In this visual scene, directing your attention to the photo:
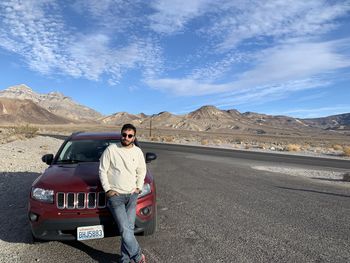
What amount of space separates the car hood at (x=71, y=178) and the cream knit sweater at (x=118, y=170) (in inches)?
16.0

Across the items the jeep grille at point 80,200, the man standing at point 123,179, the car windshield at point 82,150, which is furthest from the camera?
the car windshield at point 82,150

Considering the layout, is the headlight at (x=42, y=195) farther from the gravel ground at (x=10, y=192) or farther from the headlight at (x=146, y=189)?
the headlight at (x=146, y=189)

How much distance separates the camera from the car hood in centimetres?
503

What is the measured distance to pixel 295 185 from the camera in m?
11.8

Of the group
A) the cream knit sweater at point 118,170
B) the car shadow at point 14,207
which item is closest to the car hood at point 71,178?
the cream knit sweater at point 118,170

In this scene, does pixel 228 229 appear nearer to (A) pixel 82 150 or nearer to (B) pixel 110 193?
(B) pixel 110 193

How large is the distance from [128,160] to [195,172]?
10109 millimetres

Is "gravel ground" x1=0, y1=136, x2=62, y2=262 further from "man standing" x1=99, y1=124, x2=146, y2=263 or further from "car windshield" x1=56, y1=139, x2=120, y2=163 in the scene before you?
"man standing" x1=99, y1=124, x2=146, y2=263

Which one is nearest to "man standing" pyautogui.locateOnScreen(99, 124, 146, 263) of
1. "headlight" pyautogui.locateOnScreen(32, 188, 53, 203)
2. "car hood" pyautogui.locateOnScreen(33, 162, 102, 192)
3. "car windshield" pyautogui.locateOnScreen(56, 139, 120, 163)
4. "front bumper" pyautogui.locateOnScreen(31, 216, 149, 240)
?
"front bumper" pyautogui.locateOnScreen(31, 216, 149, 240)

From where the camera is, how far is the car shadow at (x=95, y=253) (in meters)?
4.90

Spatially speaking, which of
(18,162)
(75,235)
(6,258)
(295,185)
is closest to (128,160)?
(75,235)

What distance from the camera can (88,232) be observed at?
15.9 ft

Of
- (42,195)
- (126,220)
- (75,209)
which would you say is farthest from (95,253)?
(42,195)

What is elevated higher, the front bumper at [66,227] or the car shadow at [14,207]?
the front bumper at [66,227]
